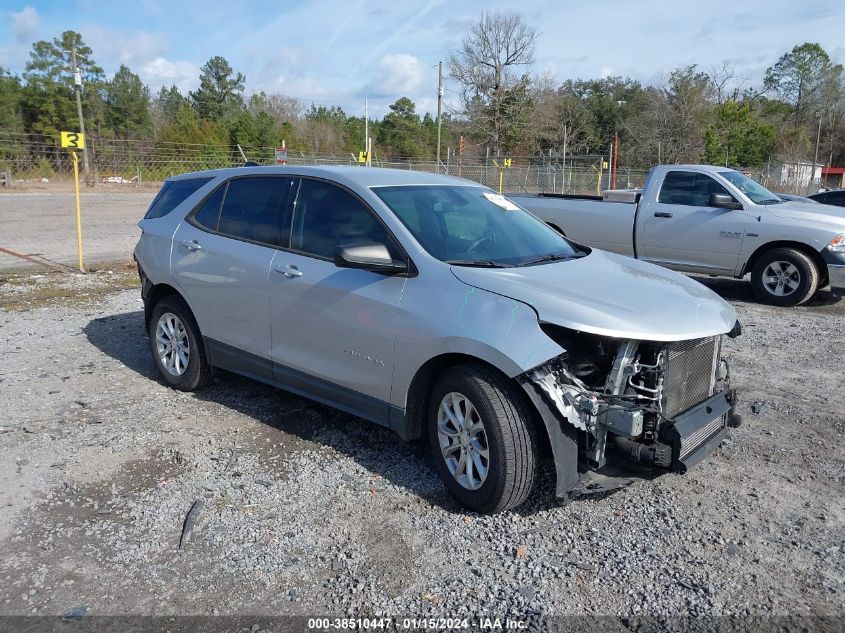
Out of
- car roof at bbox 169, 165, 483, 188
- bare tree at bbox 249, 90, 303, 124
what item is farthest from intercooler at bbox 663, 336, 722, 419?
bare tree at bbox 249, 90, 303, 124

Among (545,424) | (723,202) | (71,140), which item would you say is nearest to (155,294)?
(545,424)

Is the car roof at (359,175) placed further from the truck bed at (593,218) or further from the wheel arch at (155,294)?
the truck bed at (593,218)

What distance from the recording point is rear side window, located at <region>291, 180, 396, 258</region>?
4.31 metres

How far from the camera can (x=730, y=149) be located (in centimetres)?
4281

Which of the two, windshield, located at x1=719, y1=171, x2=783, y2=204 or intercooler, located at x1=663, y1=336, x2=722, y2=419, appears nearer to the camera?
intercooler, located at x1=663, y1=336, x2=722, y2=419

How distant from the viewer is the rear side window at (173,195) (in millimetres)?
5773


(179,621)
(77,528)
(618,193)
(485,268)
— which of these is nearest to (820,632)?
(485,268)

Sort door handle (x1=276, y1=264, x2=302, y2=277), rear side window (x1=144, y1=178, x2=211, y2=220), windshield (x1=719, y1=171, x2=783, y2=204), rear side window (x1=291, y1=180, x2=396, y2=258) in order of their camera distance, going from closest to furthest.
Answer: rear side window (x1=291, y1=180, x2=396, y2=258) < door handle (x1=276, y1=264, x2=302, y2=277) < rear side window (x1=144, y1=178, x2=211, y2=220) < windshield (x1=719, y1=171, x2=783, y2=204)

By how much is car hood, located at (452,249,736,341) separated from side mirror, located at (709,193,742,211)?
19.5ft

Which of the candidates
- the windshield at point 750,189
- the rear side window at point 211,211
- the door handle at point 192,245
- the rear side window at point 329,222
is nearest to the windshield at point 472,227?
the rear side window at point 329,222

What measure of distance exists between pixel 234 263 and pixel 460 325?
2.12 meters

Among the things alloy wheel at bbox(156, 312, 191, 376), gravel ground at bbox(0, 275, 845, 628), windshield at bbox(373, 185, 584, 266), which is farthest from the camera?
alloy wheel at bbox(156, 312, 191, 376)

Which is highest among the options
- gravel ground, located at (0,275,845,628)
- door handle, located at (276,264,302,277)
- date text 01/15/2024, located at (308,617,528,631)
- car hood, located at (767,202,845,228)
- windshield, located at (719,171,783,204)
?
windshield, located at (719,171,783,204)

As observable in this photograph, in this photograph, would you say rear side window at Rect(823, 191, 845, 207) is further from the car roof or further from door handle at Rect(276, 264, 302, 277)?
door handle at Rect(276, 264, 302, 277)
